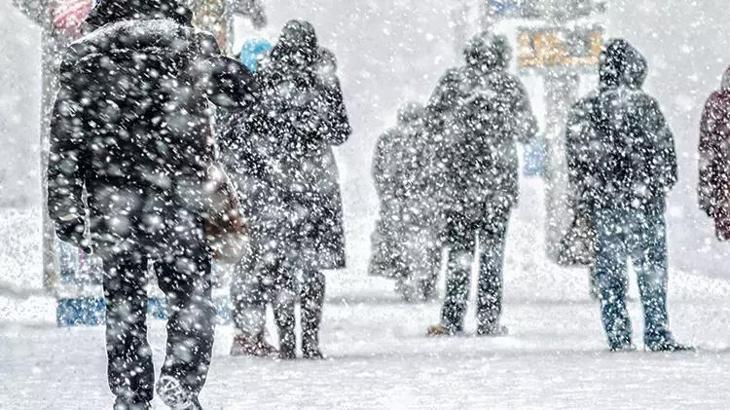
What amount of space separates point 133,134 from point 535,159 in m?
11.3

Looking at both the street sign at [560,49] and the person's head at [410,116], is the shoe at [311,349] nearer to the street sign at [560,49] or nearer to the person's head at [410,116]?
the person's head at [410,116]

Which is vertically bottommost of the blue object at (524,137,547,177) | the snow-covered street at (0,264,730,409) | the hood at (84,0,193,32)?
the snow-covered street at (0,264,730,409)

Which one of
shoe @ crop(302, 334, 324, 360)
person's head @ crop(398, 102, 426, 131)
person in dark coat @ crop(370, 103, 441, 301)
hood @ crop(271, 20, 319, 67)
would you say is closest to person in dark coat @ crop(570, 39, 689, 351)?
hood @ crop(271, 20, 319, 67)

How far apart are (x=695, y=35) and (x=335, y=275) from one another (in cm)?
485

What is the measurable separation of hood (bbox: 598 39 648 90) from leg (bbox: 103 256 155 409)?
4618 millimetres

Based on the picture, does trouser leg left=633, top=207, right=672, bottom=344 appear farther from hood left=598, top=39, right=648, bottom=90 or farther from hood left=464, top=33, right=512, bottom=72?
hood left=464, top=33, right=512, bottom=72

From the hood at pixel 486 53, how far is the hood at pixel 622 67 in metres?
1.23

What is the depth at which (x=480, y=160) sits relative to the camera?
11945 mm

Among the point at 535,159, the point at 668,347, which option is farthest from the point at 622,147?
the point at 535,159

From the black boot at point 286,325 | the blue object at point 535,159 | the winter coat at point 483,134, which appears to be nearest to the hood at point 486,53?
the winter coat at point 483,134

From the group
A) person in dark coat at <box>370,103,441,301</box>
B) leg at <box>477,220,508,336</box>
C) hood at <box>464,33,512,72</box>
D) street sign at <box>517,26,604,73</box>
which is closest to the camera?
leg at <box>477,220,508,336</box>

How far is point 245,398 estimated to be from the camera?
8.20 meters

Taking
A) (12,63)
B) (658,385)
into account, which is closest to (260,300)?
(658,385)

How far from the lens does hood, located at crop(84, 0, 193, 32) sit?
7000mm
